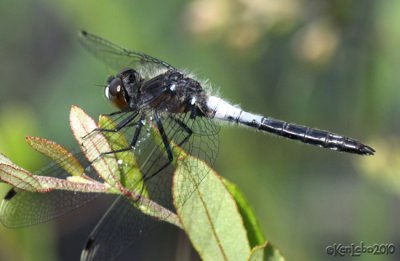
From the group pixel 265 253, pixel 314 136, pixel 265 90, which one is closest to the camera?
pixel 265 253

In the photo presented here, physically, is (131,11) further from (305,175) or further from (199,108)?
(199,108)

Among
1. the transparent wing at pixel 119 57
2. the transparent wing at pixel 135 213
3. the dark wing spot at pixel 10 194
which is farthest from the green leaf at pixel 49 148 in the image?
the transparent wing at pixel 119 57

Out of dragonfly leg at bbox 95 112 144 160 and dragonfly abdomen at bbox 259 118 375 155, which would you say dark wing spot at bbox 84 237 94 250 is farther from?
dragonfly abdomen at bbox 259 118 375 155

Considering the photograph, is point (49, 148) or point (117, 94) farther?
point (117, 94)

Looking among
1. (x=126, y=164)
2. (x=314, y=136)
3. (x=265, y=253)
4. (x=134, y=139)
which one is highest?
(x=314, y=136)

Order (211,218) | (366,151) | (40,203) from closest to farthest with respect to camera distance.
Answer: (211,218) → (40,203) → (366,151)

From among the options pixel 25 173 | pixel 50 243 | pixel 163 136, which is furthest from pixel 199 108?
pixel 25 173

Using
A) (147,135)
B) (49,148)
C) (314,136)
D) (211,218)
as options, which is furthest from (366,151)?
(49,148)

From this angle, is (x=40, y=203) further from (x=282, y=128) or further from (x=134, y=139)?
(x=282, y=128)
